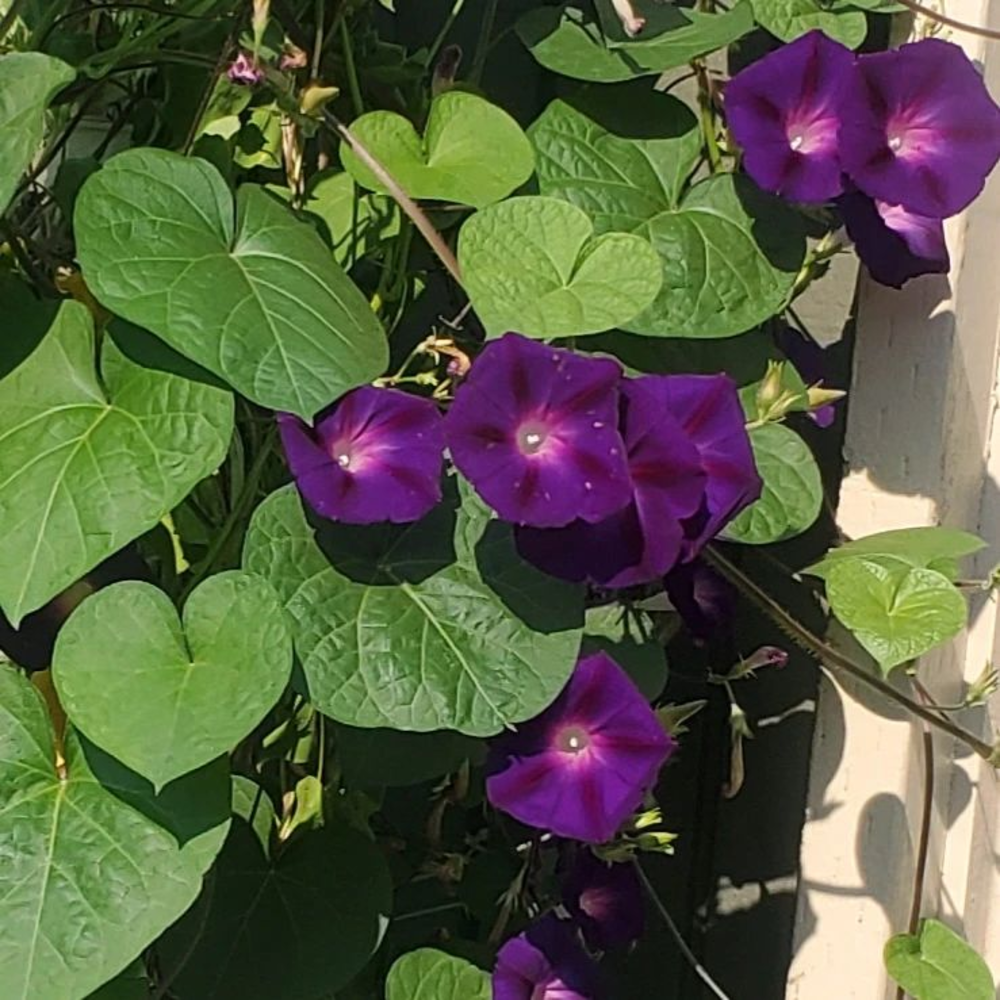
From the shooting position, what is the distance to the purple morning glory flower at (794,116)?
741 mm

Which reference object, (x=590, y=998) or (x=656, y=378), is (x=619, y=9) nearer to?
(x=656, y=378)

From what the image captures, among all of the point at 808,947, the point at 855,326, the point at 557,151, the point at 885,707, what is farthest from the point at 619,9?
the point at 808,947

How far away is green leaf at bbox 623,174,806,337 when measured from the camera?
0.75 m

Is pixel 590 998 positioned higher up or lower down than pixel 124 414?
lower down

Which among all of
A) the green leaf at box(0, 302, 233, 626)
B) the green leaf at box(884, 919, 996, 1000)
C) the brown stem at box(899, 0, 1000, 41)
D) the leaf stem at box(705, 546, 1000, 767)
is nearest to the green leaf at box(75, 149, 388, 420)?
the green leaf at box(0, 302, 233, 626)

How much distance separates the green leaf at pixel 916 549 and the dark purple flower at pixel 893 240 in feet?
0.45

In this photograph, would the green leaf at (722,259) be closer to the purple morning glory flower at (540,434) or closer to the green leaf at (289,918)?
the purple morning glory flower at (540,434)

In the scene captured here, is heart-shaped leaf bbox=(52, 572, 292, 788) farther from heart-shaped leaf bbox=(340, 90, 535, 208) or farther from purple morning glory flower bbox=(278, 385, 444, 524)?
Result: heart-shaped leaf bbox=(340, 90, 535, 208)

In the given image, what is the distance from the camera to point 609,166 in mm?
793

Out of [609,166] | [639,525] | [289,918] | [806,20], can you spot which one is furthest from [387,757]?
[806,20]

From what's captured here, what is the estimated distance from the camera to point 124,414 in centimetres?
64

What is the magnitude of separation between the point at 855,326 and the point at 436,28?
36 centimetres

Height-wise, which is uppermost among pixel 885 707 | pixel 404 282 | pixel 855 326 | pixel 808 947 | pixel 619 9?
pixel 619 9

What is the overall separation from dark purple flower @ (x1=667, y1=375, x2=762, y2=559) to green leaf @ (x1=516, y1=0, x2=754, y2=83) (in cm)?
19
